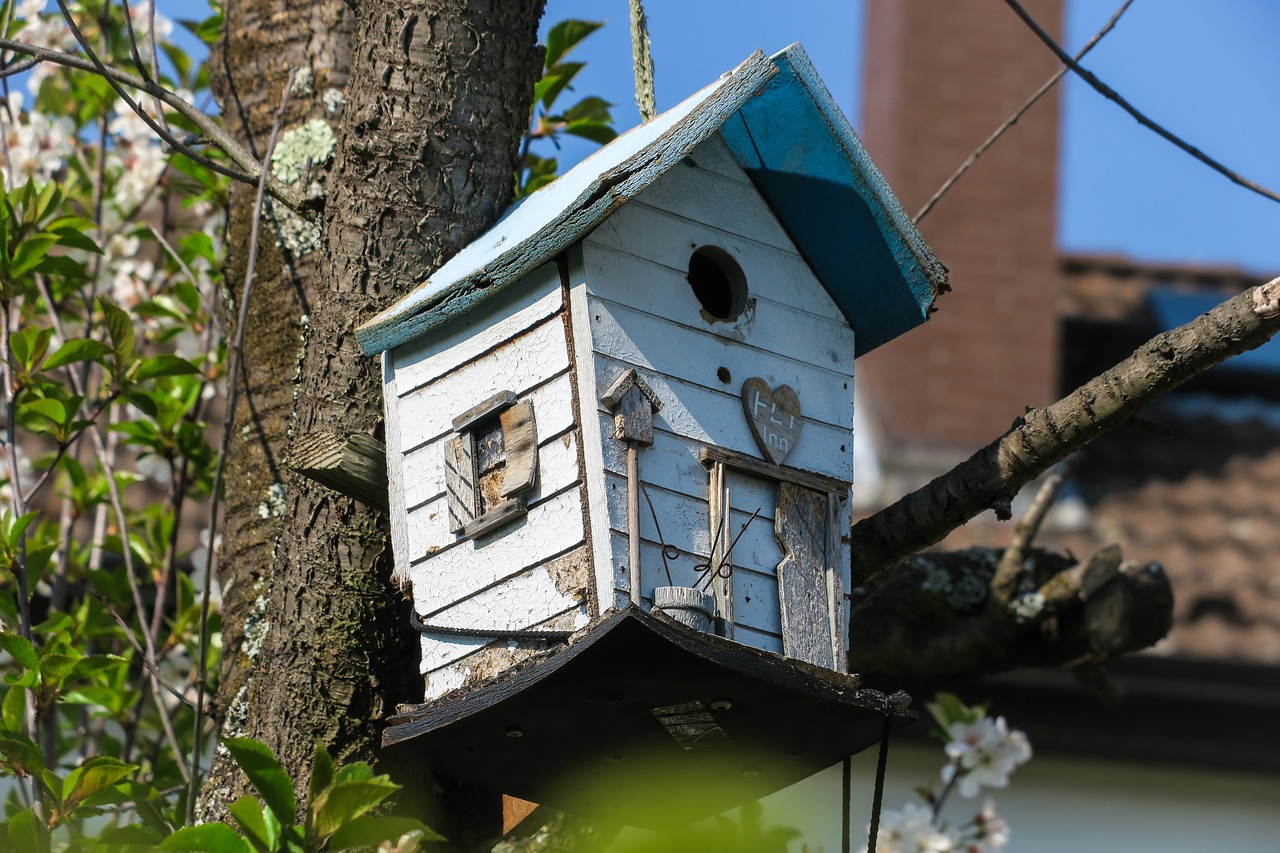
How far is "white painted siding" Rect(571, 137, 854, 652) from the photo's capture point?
2.00m

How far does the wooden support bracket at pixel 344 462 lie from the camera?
2205 millimetres

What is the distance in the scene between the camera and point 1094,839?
505 centimetres

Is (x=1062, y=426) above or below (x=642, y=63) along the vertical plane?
below

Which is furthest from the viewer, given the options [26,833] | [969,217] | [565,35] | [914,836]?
[969,217]

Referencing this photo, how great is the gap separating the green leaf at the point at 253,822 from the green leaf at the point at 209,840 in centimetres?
2

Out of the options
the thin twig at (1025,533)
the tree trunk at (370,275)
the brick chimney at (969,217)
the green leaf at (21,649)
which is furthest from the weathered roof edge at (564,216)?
the brick chimney at (969,217)

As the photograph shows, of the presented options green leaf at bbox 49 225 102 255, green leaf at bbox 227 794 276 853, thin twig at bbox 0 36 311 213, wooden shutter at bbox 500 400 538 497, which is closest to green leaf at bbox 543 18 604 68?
thin twig at bbox 0 36 311 213

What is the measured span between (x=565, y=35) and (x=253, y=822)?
1675mm

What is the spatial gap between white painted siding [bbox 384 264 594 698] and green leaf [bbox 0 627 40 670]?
0.53 m

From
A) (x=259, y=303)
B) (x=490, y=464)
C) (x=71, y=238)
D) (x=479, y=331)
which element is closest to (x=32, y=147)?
(x=71, y=238)

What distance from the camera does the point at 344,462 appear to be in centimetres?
221

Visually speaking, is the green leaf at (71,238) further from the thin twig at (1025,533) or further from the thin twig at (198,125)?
the thin twig at (1025,533)

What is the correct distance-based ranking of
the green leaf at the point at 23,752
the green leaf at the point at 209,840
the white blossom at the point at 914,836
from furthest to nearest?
the white blossom at the point at 914,836 → the green leaf at the point at 23,752 → the green leaf at the point at 209,840

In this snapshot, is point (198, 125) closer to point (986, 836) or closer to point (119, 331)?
point (119, 331)
